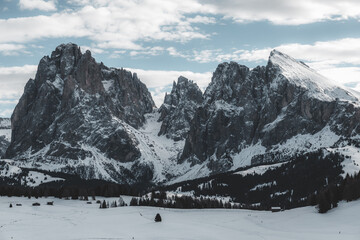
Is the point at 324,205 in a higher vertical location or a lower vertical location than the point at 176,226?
higher

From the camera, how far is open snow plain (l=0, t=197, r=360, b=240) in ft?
332

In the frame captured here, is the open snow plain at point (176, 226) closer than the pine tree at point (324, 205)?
Yes

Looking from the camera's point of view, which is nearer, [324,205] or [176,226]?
[176,226]

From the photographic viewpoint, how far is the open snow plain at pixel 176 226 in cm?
10131

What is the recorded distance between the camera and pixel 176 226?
390 feet

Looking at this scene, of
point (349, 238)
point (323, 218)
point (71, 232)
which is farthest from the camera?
point (323, 218)

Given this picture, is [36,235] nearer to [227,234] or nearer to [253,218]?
[227,234]

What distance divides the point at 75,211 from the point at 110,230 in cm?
5608

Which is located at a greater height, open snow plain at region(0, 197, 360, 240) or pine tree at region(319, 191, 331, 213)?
pine tree at region(319, 191, 331, 213)

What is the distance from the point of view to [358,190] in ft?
455

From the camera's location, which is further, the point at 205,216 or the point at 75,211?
the point at 75,211

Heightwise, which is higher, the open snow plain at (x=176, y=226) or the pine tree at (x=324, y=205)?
the pine tree at (x=324, y=205)

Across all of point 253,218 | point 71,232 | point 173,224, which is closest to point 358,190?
point 253,218

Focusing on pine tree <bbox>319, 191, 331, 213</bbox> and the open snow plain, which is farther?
pine tree <bbox>319, 191, 331, 213</bbox>
